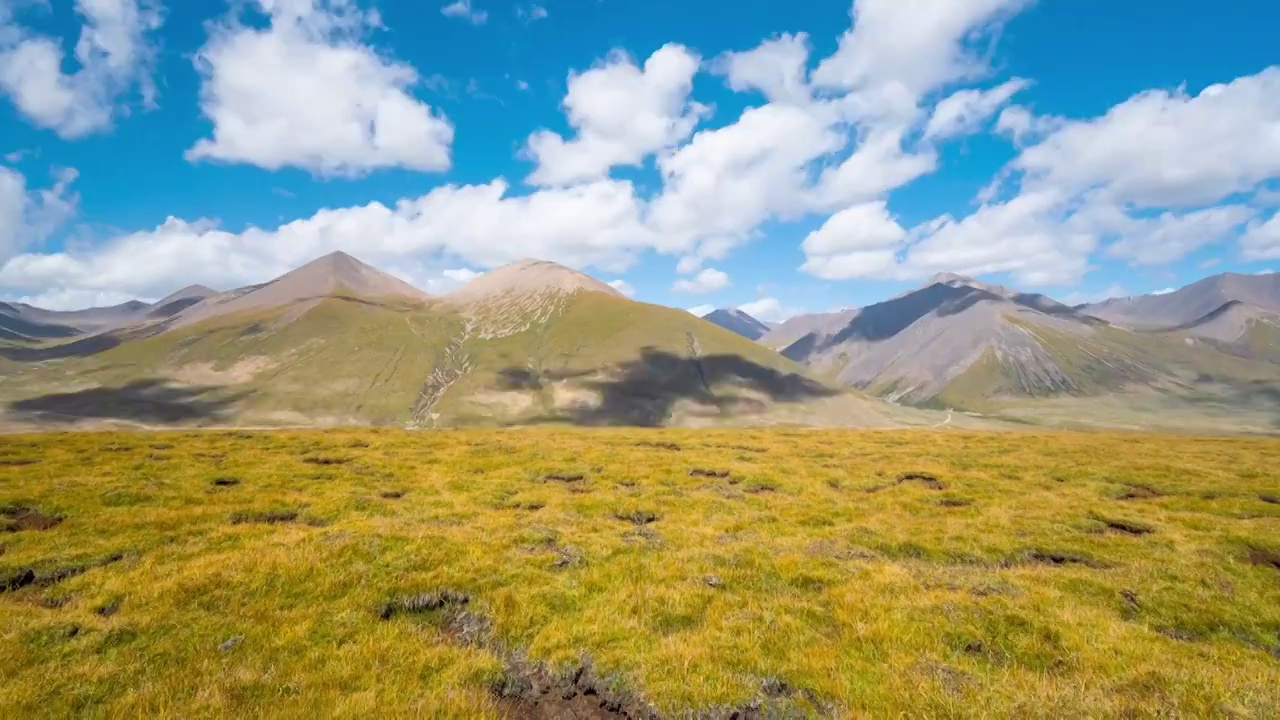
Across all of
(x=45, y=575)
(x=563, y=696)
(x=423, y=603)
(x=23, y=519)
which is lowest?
(x=563, y=696)

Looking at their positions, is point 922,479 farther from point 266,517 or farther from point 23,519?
point 23,519

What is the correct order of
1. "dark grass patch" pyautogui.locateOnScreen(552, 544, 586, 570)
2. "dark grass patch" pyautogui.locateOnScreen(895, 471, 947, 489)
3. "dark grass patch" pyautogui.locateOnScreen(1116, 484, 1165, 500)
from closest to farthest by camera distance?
"dark grass patch" pyautogui.locateOnScreen(552, 544, 586, 570) < "dark grass patch" pyautogui.locateOnScreen(1116, 484, 1165, 500) < "dark grass patch" pyautogui.locateOnScreen(895, 471, 947, 489)

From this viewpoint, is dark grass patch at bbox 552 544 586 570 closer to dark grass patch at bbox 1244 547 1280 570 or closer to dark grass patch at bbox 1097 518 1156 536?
dark grass patch at bbox 1097 518 1156 536

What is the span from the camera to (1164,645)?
35.1 ft

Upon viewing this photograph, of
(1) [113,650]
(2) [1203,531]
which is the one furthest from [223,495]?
(2) [1203,531]

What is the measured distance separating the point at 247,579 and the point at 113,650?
8.83ft

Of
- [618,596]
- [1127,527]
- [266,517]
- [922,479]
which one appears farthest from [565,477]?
[1127,527]

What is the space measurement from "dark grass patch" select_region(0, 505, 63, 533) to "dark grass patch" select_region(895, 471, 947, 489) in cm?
3349

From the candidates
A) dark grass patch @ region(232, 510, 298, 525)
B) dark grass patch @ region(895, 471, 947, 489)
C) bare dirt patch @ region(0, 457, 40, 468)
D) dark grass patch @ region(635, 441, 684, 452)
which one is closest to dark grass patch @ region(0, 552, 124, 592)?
dark grass patch @ region(232, 510, 298, 525)

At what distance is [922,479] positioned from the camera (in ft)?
93.2

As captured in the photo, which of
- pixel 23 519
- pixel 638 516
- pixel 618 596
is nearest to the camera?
pixel 618 596

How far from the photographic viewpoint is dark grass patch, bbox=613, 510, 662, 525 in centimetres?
2055

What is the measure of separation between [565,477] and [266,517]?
12.8 metres

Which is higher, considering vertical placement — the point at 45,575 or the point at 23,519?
the point at 23,519
